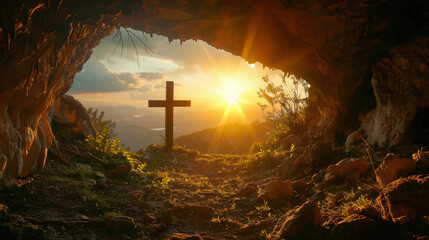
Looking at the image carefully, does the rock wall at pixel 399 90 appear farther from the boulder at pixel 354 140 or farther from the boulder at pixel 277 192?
the boulder at pixel 277 192

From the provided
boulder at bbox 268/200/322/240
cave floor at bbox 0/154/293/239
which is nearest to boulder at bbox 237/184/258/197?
cave floor at bbox 0/154/293/239

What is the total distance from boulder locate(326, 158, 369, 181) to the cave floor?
39.9 inches

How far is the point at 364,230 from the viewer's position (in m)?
2.19

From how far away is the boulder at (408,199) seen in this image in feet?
7.36

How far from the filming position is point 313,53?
697 centimetres

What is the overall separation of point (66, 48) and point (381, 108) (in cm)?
694

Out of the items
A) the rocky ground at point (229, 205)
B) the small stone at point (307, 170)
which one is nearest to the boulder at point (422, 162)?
the rocky ground at point (229, 205)

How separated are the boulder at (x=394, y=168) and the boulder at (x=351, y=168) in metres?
0.94

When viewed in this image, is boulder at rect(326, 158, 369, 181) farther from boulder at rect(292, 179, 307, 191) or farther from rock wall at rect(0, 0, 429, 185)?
rock wall at rect(0, 0, 429, 185)

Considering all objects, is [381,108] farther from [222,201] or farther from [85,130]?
[85,130]

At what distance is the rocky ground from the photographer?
2328mm

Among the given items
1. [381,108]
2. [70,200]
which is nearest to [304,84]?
[381,108]

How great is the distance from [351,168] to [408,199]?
6.63 ft

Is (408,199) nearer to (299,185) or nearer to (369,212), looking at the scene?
(369,212)
